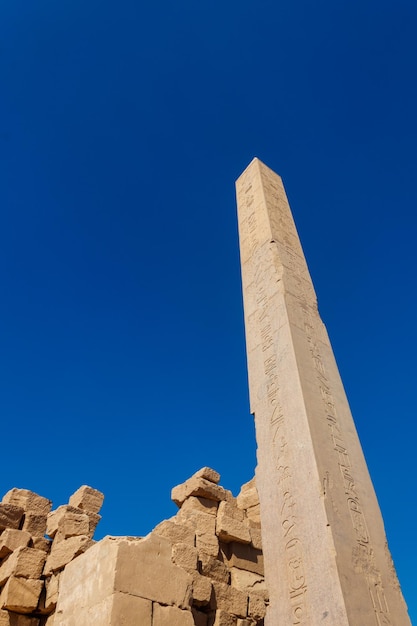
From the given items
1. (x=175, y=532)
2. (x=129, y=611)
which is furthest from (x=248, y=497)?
(x=129, y=611)

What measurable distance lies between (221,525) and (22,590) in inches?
72.0

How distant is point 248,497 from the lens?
5746 millimetres

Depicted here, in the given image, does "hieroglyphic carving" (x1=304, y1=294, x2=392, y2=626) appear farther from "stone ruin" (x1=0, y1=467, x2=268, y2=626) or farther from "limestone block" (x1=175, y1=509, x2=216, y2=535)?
"limestone block" (x1=175, y1=509, x2=216, y2=535)

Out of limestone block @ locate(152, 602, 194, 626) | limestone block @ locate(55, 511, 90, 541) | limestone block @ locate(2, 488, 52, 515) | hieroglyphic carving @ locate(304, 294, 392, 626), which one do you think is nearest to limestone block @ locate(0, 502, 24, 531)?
limestone block @ locate(2, 488, 52, 515)

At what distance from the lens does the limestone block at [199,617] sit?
446cm

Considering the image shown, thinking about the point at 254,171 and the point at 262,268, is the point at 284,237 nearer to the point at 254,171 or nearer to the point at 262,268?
the point at 262,268

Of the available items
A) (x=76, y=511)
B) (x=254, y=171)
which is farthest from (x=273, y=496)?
(x=254, y=171)

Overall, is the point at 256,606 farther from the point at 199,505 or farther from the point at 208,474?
the point at 208,474

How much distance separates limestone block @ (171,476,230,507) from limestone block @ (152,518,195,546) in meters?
0.43

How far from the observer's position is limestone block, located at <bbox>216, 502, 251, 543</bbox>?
17.1ft

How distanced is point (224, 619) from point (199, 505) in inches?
41.1

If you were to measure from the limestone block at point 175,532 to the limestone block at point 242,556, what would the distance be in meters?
0.43

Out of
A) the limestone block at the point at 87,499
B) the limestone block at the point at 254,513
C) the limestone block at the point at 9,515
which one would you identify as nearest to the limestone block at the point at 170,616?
the limestone block at the point at 254,513

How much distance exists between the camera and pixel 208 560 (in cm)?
488
